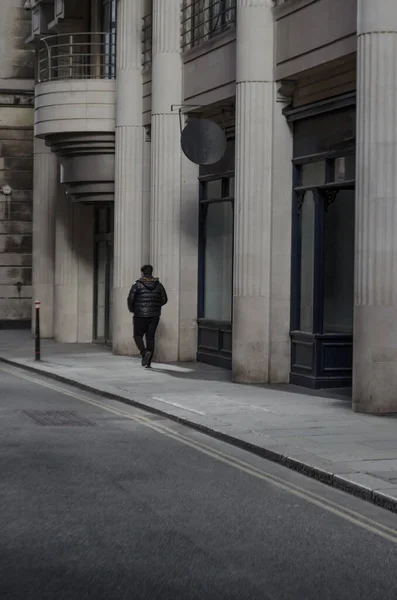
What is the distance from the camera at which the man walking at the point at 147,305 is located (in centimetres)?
2255

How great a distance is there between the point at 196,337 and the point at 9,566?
54.5ft

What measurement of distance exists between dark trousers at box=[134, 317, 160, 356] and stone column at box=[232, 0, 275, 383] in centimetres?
315

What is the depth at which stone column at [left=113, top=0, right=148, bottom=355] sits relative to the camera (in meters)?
25.9

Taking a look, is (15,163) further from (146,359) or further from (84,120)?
(146,359)

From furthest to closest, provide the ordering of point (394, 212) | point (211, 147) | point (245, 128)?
1. point (211, 147)
2. point (245, 128)
3. point (394, 212)

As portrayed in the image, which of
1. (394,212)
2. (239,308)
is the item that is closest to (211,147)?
(239,308)

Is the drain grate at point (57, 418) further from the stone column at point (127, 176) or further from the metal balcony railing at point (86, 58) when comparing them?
the metal balcony railing at point (86, 58)

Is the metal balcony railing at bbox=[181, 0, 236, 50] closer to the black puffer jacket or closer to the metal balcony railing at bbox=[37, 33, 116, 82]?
the metal balcony railing at bbox=[37, 33, 116, 82]

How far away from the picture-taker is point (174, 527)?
8.67 metres

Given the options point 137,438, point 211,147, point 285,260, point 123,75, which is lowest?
point 137,438

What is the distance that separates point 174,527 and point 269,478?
2.35m

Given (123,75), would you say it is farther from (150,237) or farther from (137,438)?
(137,438)

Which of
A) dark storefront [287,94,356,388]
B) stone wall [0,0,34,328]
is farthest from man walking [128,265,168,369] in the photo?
stone wall [0,0,34,328]

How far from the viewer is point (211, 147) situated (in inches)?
824
